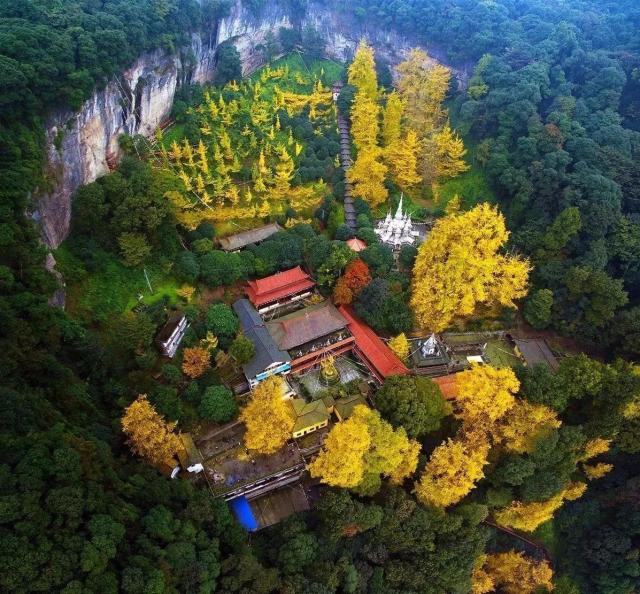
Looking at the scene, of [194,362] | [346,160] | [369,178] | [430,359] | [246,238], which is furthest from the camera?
[346,160]

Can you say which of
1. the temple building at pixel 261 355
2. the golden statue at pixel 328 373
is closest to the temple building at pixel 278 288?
the temple building at pixel 261 355

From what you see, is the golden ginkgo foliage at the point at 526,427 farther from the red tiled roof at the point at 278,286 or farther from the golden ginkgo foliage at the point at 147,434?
the golden ginkgo foliage at the point at 147,434

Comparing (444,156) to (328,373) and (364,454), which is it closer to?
(328,373)

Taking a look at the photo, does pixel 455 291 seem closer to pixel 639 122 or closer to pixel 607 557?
pixel 607 557

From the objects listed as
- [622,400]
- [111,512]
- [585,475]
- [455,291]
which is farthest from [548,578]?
[111,512]

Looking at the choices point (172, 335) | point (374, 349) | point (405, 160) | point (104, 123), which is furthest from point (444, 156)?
point (172, 335)

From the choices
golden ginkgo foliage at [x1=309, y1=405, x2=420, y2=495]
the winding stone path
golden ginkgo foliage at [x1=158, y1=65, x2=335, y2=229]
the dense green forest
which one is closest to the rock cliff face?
the dense green forest

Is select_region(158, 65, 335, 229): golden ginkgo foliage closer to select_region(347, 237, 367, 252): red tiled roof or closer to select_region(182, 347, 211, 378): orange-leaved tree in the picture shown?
select_region(347, 237, 367, 252): red tiled roof
